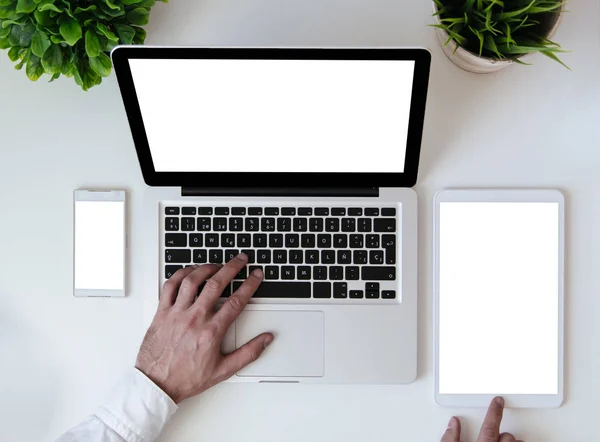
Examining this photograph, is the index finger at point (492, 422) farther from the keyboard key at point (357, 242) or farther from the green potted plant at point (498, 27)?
the green potted plant at point (498, 27)

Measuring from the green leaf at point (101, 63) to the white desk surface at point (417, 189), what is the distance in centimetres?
10

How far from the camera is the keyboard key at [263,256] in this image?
2.30 feet

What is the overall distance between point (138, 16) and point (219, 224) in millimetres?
320

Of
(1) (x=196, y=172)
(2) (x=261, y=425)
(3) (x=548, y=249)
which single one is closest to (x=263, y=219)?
(1) (x=196, y=172)

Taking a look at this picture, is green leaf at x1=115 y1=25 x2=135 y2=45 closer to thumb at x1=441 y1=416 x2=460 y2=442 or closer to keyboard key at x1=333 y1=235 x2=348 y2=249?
keyboard key at x1=333 y1=235 x2=348 y2=249

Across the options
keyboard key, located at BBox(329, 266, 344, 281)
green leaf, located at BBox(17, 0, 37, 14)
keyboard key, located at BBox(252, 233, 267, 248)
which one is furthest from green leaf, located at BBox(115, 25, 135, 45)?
keyboard key, located at BBox(329, 266, 344, 281)

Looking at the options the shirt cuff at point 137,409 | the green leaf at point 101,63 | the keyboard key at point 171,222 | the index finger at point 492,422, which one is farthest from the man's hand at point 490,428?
the green leaf at point 101,63

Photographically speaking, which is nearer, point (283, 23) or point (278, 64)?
point (278, 64)

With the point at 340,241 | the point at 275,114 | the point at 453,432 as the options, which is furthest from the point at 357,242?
the point at 453,432

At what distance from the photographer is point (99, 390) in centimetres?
74

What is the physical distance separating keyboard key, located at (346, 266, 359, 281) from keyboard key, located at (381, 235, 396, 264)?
1.9 inches

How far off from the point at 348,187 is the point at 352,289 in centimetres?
16

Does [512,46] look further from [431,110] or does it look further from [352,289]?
[352,289]

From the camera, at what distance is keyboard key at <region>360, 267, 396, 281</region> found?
700mm
